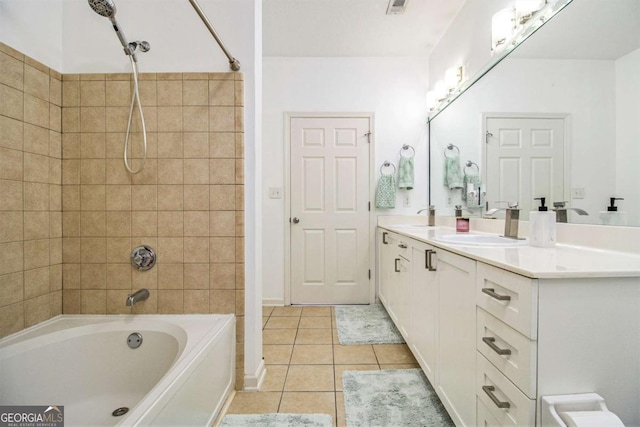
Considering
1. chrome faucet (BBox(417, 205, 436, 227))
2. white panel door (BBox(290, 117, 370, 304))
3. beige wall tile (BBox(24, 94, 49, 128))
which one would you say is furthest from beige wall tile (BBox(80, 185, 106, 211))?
chrome faucet (BBox(417, 205, 436, 227))

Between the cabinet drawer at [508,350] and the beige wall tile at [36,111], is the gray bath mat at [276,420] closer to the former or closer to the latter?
the cabinet drawer at [508,350]

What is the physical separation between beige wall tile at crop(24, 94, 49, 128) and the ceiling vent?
224 cm

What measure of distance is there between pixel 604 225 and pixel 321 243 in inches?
82.6

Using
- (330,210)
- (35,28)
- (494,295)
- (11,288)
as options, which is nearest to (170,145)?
(35,28)

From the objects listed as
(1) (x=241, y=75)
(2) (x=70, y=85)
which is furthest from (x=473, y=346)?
(2) (x=70, y=85)

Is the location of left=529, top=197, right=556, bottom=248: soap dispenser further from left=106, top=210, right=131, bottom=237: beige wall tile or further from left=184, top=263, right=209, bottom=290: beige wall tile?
left=106, top=210, right=131, bottom=237: beige wall tile

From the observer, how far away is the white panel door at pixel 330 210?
2842 mm

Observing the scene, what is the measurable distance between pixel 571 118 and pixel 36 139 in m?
2.47

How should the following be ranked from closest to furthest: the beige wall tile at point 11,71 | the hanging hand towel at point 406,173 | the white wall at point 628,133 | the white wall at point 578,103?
the white wall at point 628,133, the white wall at point 578,103, the beige wall tile at point 11,71, the hanging hand towel at point 406,173

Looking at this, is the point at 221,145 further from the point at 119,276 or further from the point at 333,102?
the point at 333,102

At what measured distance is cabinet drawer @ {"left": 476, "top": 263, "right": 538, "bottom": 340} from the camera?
2.30 feet

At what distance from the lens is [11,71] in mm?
1245

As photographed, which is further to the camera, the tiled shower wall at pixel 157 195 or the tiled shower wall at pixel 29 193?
the tiled shower wall at pixel 157 195

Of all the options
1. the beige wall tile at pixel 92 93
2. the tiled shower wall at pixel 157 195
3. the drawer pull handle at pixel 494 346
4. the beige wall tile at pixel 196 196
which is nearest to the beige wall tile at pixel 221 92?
the tiled shower wall at pixel 157 195
